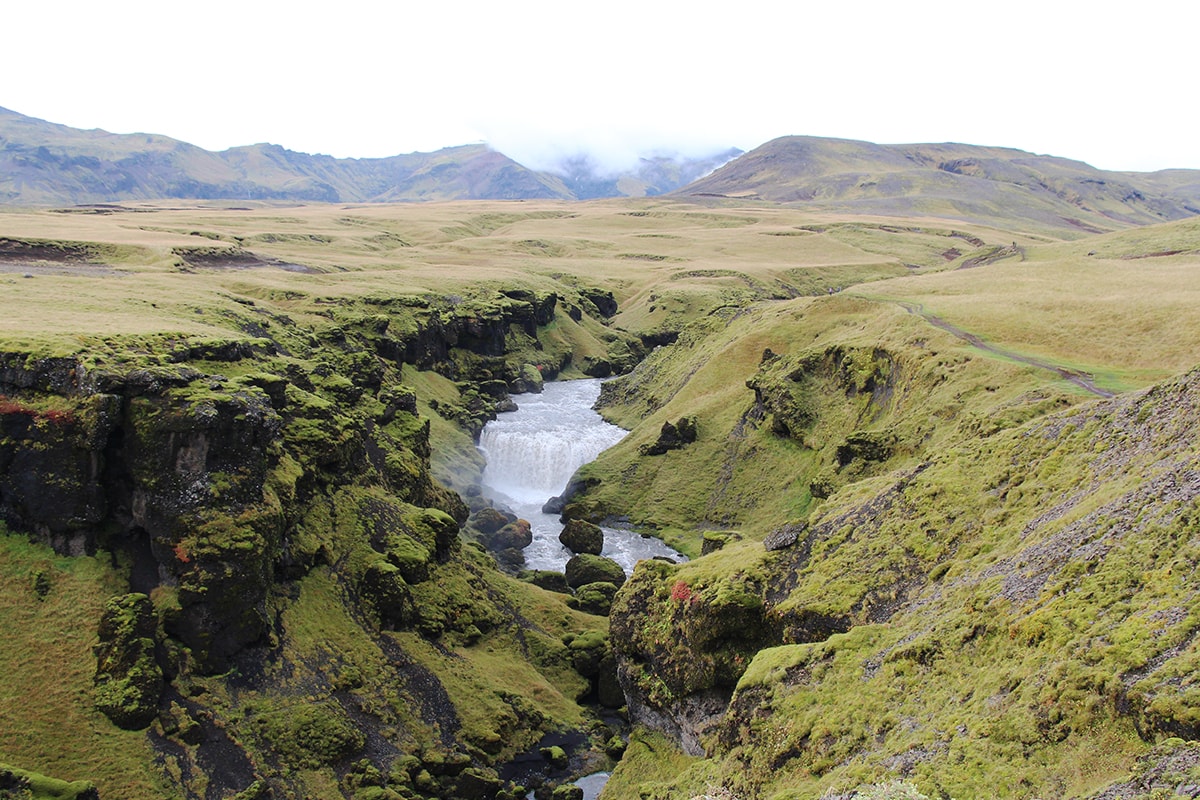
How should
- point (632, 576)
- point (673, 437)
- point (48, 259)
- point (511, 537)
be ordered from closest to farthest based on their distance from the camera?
1. point (632, 576)
2. point (511, 537)
3. point (673, 437)
4. point (48, 259)

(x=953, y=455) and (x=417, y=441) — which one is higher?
(x=953, y=455)

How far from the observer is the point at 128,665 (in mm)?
29984

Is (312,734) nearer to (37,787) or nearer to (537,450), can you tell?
(37,787)

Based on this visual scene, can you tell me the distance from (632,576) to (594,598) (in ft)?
42.1

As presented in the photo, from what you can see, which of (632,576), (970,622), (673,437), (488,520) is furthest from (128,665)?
(673,437)

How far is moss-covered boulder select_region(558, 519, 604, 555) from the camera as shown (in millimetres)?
56969

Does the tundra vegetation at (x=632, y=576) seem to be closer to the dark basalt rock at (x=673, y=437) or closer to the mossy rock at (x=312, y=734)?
the mossy rock at (x=312, y=734)

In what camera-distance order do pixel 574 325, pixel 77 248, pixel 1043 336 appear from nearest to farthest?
pixel 1043 336 < pixel 77 248 < pixel 574 325

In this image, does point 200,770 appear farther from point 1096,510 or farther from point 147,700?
→ point 1096,510

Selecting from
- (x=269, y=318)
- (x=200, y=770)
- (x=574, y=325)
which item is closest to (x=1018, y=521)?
(x=200, y=770)

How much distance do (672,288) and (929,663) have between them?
381 ft

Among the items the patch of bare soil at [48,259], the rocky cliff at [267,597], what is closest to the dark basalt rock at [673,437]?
the rocky cliff at [267,597]

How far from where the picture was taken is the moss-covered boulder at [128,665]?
29094 millimetres

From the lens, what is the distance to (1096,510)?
855 inches
